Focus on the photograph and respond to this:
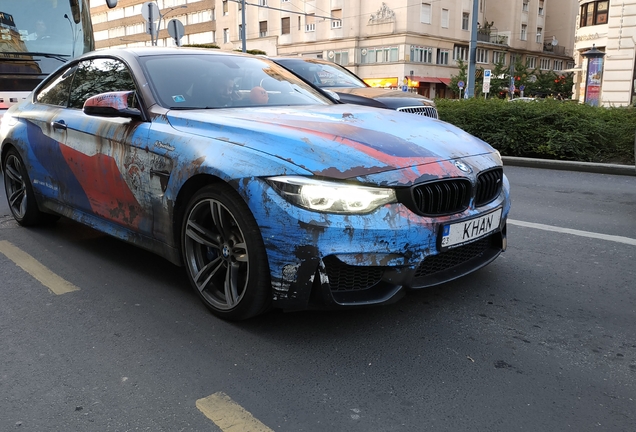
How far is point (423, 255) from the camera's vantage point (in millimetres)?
3041

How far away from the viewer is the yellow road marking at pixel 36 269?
157 inches

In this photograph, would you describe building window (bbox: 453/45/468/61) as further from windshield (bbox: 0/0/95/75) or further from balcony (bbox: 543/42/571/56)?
windshield (bbox: 0/0/95/75)

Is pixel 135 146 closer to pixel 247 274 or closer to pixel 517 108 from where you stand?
pixel 247 274

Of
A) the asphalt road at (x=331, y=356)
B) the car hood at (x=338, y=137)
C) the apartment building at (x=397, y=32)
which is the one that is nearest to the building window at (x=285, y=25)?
the apartment building at (x=397, y=32)

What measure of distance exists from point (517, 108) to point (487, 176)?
307 inches

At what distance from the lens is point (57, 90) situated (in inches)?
199

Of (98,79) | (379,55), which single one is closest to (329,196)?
(98,79)

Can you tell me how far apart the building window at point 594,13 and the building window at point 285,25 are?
3135cm

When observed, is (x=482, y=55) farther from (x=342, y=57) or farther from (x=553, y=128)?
(x=553, y=128)

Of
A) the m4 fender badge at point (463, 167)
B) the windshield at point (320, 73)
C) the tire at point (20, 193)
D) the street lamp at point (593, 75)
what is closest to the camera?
the m4 fender badge at point (463, 167)

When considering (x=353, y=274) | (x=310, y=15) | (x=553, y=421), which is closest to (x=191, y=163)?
(x=353, y=274)

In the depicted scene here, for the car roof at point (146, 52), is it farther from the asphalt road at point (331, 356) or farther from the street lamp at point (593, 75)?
the street lamp at point (593, 75)

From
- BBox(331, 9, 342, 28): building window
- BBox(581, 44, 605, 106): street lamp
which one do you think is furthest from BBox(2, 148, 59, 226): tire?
BBox(331, 9, 342, 28): building window

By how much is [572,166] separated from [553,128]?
3.18ft
